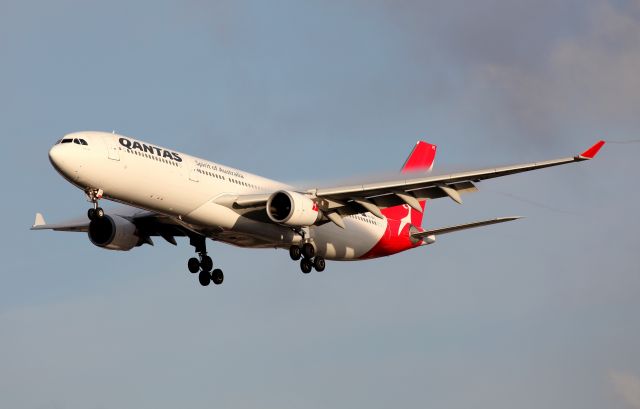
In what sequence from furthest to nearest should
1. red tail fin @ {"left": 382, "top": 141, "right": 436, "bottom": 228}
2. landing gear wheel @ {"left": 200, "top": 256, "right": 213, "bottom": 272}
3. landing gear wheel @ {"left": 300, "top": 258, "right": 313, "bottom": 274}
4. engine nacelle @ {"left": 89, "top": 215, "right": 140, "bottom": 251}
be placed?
red tail fin @ {"left": 382, "top": 141, "right": 436, "bottom": 228} → landing gear wheel @ {"left": 200, "top": 256, "right": 213, "bottom": 272} → engine nacelle @ {"left": 89, "top": 215, "right": 140, "bottom": 251} → landing gear wheel @ {"left": 300, "top": 258, "right": 313, "bottom": 274}

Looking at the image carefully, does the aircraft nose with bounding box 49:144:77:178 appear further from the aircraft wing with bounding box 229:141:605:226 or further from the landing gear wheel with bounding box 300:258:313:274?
the landing gear wheel with bounding box 300:258:313:274

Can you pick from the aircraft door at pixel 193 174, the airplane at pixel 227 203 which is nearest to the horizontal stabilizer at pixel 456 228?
the airplane at pixel 227 203

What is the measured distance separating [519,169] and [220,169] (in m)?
12.5

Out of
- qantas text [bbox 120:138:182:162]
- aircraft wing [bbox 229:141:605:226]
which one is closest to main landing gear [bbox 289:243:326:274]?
aircraft wing [bbox 229:141:605:226]

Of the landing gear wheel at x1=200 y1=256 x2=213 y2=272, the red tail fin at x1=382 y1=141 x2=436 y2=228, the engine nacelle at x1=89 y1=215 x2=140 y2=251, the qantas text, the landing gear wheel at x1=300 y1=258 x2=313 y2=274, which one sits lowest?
the landing gear wheel at x1=300 y1=258 x2=313 y2=274

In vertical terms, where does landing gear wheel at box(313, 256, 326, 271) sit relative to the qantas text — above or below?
below

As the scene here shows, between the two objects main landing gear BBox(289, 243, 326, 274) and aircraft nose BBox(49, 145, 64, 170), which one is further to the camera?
main landing gear BBox(289, 243, 326, 274)

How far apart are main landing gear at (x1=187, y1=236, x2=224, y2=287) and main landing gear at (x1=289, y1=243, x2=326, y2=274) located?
4.88 m

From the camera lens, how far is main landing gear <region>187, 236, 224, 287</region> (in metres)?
62.5

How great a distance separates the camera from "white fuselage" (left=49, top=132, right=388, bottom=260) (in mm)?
52719

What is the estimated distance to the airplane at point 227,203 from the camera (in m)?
53.1

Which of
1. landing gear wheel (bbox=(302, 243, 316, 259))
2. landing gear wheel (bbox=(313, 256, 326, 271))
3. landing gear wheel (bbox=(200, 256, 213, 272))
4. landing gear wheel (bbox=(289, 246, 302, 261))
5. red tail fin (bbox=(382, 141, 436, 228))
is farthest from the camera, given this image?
red tail fin (bbox=(382, 141, 436, 228))

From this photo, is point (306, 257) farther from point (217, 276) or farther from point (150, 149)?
point (150, 149)

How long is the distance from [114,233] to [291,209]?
935 centimetres
